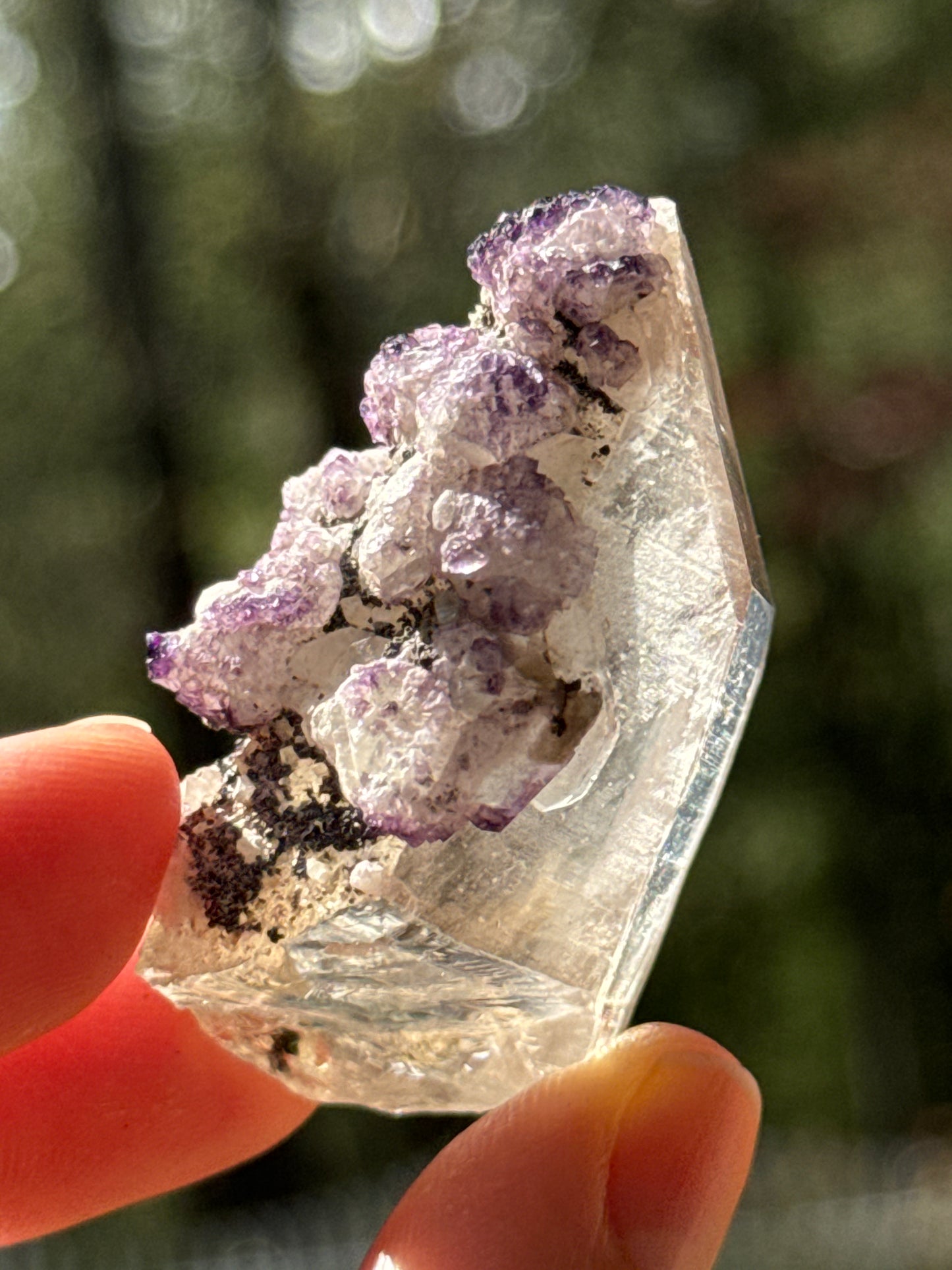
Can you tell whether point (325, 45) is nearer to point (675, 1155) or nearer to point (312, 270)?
point (312, 270)

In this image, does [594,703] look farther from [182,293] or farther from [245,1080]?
[182,293]

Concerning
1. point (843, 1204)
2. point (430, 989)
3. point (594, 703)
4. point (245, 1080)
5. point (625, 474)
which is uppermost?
point (625, 474)

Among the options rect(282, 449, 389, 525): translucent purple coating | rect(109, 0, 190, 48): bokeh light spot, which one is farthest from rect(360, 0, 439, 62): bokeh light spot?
rect(282, 449, 389, 525): translucent purple coating

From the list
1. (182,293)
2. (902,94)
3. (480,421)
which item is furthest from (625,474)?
(182,293)

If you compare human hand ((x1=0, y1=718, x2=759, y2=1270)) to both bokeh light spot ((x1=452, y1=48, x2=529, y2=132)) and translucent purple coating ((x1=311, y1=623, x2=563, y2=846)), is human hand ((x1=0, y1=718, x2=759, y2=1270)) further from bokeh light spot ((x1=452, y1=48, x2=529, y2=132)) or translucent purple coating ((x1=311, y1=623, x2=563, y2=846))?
bokeh light spot ((x1=452, y1=48, x2=529, y2=132))

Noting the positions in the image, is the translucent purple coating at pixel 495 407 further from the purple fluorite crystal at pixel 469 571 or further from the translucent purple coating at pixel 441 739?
the translucent purple coating at pixel 441 739

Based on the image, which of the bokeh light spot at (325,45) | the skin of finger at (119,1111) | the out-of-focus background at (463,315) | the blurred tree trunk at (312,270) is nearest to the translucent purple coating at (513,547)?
the skin of finger at (119,1111)

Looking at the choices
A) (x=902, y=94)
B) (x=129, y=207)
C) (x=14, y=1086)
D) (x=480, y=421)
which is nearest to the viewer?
(x=480, y=421)

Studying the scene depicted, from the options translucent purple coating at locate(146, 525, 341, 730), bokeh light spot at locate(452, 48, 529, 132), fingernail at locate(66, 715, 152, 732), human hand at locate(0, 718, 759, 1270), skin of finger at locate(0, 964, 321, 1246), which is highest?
bokeh light spot at locate(452, 48, 529, 132)
